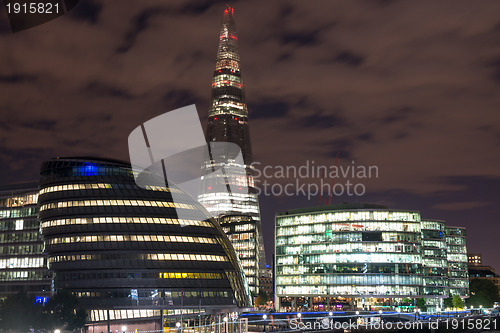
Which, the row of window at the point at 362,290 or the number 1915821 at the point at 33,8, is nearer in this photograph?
the number 1915821 at the point at 33,8

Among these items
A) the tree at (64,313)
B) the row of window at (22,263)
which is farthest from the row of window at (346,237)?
the tree at (64,313)

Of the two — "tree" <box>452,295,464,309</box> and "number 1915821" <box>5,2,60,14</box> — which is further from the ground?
"number 1915821" <box>5,2,60,14</box>

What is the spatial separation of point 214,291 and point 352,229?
72.9 meters

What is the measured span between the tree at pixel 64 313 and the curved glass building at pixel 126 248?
36.3 feet

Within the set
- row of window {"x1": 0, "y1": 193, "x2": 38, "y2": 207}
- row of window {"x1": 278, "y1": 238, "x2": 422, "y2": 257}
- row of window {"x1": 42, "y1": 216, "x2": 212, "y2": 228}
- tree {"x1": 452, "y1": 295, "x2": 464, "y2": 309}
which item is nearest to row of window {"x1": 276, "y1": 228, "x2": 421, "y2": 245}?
row of window {"x1": 278, "y1": 238, "x2": 422, "y2": 257}

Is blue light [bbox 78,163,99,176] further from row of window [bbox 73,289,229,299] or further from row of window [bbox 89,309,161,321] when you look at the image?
row of window [bbox 89,309,161,321]

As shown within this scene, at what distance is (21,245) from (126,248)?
1522 inches

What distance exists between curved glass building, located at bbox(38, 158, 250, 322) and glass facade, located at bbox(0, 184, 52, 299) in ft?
60.6

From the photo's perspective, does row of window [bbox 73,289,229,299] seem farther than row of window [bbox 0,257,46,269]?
No

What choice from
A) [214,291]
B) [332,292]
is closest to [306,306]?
[332,292]

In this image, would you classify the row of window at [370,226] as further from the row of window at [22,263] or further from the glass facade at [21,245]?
the glass facade at [21,245]

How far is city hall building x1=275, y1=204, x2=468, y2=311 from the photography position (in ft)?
552

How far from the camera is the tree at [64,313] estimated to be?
87344 mm

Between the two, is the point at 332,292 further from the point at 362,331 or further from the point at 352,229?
the point at 362,331
